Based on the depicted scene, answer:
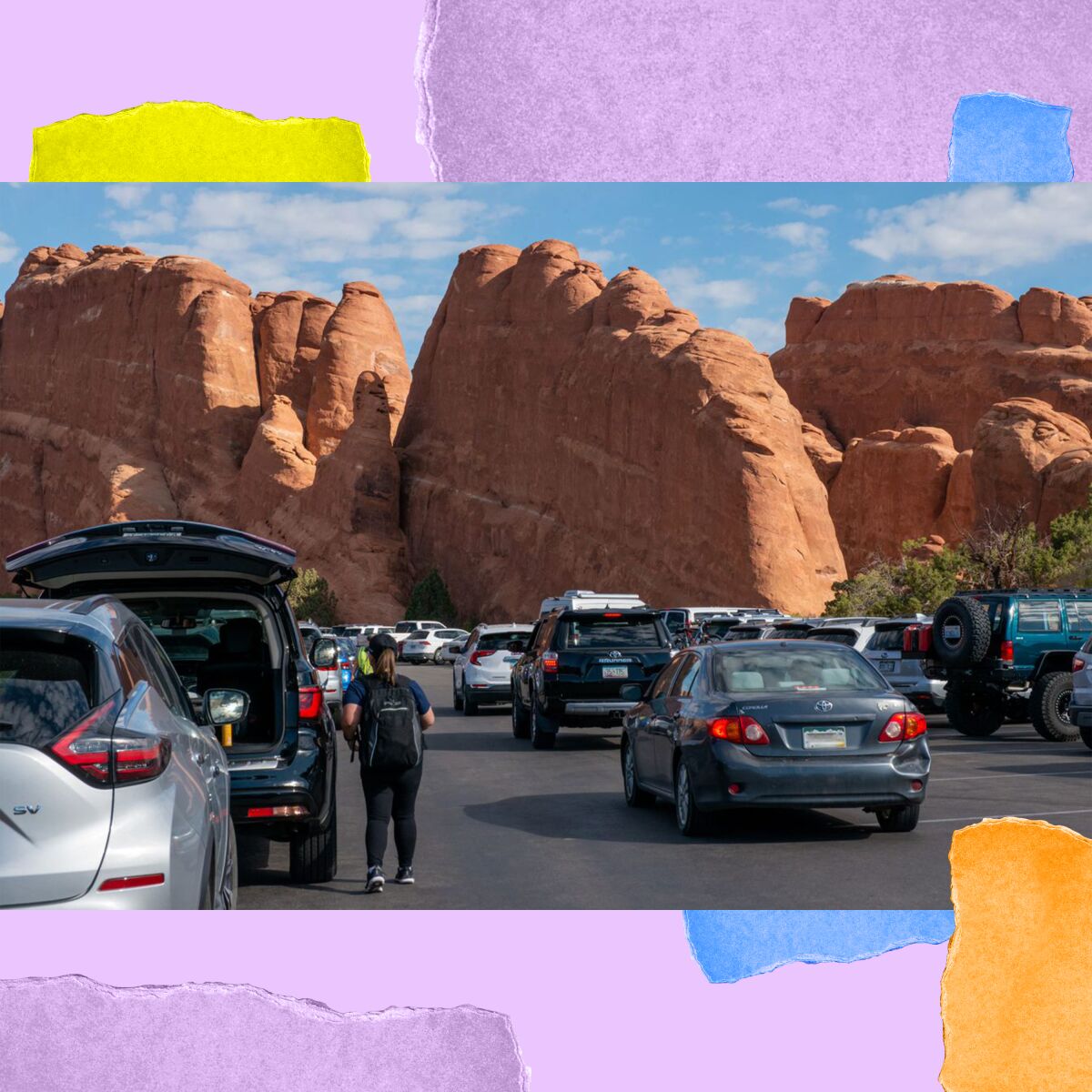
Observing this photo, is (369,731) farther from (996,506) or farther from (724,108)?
(996,506)

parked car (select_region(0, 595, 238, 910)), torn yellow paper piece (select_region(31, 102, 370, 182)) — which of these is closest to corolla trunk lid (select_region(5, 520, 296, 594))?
torn yellow paper piece (select_region(31, 102, 370, 182))

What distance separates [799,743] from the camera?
10375 mm

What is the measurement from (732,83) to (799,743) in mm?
4446

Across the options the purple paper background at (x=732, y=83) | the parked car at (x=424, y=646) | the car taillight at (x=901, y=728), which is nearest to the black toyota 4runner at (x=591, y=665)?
the car taillight at (x=901, y=728)

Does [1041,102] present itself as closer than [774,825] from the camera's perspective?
Yes

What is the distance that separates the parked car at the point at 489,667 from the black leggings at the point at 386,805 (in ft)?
55.7

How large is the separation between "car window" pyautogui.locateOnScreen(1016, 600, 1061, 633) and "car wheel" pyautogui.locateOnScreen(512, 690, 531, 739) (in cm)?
686

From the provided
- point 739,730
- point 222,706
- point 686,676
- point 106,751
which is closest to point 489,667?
point 686,676

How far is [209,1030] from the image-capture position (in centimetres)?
622

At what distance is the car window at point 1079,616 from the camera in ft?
66.4

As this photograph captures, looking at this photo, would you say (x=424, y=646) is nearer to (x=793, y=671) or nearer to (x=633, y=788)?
(x=633, y=788)

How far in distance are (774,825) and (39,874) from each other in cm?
764

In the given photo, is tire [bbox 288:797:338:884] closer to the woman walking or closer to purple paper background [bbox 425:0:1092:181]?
the woman walking

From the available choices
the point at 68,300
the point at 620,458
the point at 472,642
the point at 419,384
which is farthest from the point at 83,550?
the point at 419,384
